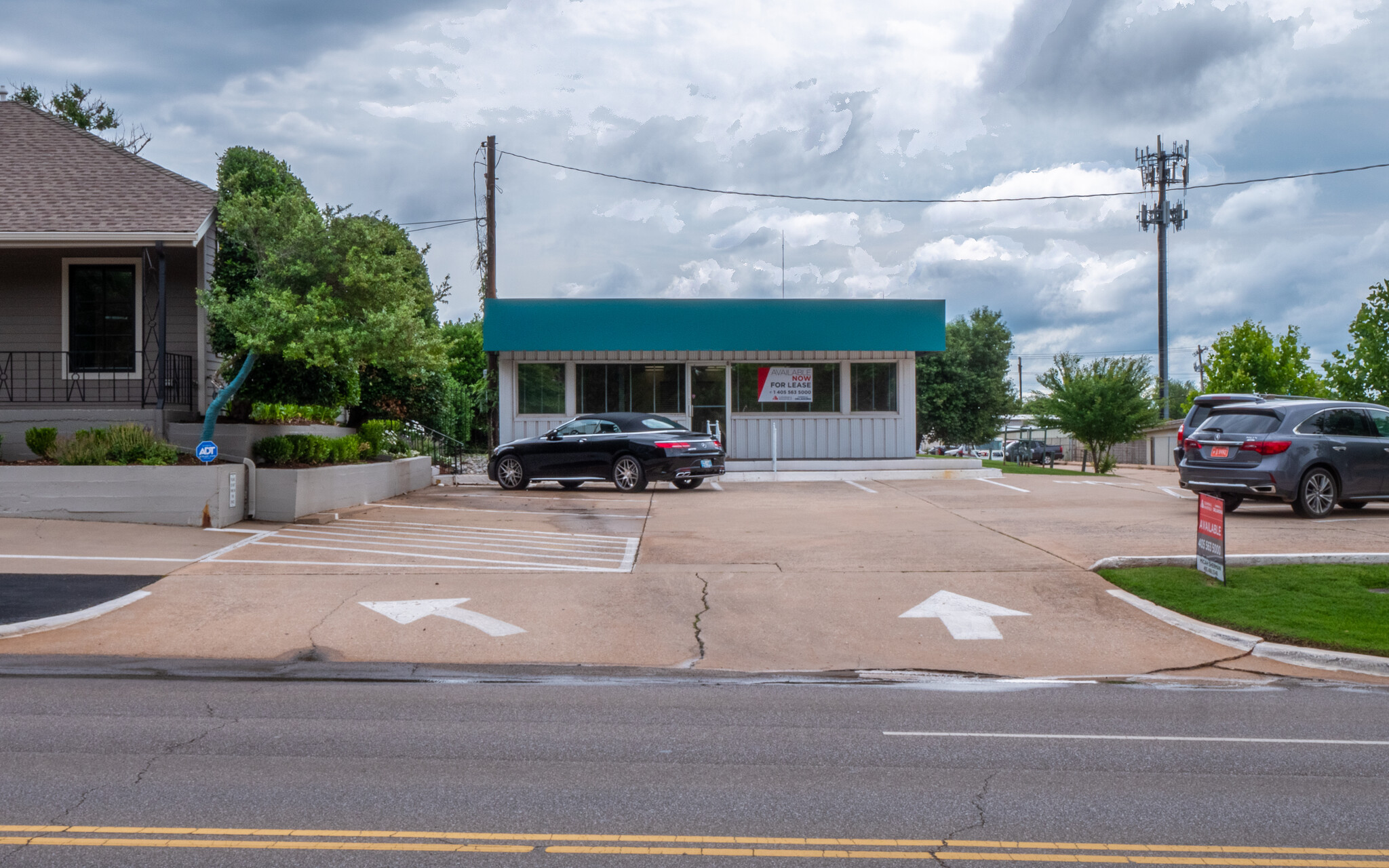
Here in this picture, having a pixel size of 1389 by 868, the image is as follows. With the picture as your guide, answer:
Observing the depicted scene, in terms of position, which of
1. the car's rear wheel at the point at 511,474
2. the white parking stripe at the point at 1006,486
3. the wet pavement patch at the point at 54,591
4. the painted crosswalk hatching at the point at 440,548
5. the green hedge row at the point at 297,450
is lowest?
the wet pavement patch at the point at 54,591

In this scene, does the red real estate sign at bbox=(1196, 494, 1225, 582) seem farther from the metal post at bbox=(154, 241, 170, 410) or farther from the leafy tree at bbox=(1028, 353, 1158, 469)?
the leafy tree at bbox=(1028, 353, 1158, 469)

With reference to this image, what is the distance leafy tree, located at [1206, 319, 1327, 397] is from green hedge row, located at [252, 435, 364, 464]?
48.1 m

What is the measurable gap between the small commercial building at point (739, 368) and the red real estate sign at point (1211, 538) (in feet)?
50.9

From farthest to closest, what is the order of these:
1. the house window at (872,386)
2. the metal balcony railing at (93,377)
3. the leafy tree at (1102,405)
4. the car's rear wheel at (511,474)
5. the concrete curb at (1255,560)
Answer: the leafy tree at (1102,405) → the house window at (872,386) → the car's rear wheel at (511,474) → the metal balcony railing at (93,377) → the concrete curb at (1255,560)

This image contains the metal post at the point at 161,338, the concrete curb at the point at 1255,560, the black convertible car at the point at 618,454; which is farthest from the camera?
the black convertible car at the point at 618,454

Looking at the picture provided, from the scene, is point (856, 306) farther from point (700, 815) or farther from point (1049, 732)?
point (700, 815)

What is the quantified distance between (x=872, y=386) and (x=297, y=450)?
53.5 ft

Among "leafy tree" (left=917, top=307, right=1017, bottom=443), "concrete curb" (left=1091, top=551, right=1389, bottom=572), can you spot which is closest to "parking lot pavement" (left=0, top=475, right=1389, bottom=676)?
"concrete curb" (left=1091, top=551, right=1389, bottom=572)

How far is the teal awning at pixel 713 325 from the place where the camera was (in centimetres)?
2755

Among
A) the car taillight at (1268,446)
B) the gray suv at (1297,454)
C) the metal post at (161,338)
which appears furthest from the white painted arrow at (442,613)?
the car taillight at (1268,446)

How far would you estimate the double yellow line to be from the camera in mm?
4594

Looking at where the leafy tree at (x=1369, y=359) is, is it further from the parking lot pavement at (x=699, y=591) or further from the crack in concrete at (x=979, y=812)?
the crack in concrete at (x=979, y=812)

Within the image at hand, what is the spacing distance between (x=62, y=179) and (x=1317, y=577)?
68.4 feet

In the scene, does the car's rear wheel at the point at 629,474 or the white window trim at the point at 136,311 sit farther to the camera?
the car's rear wheel at the point at 629,474
